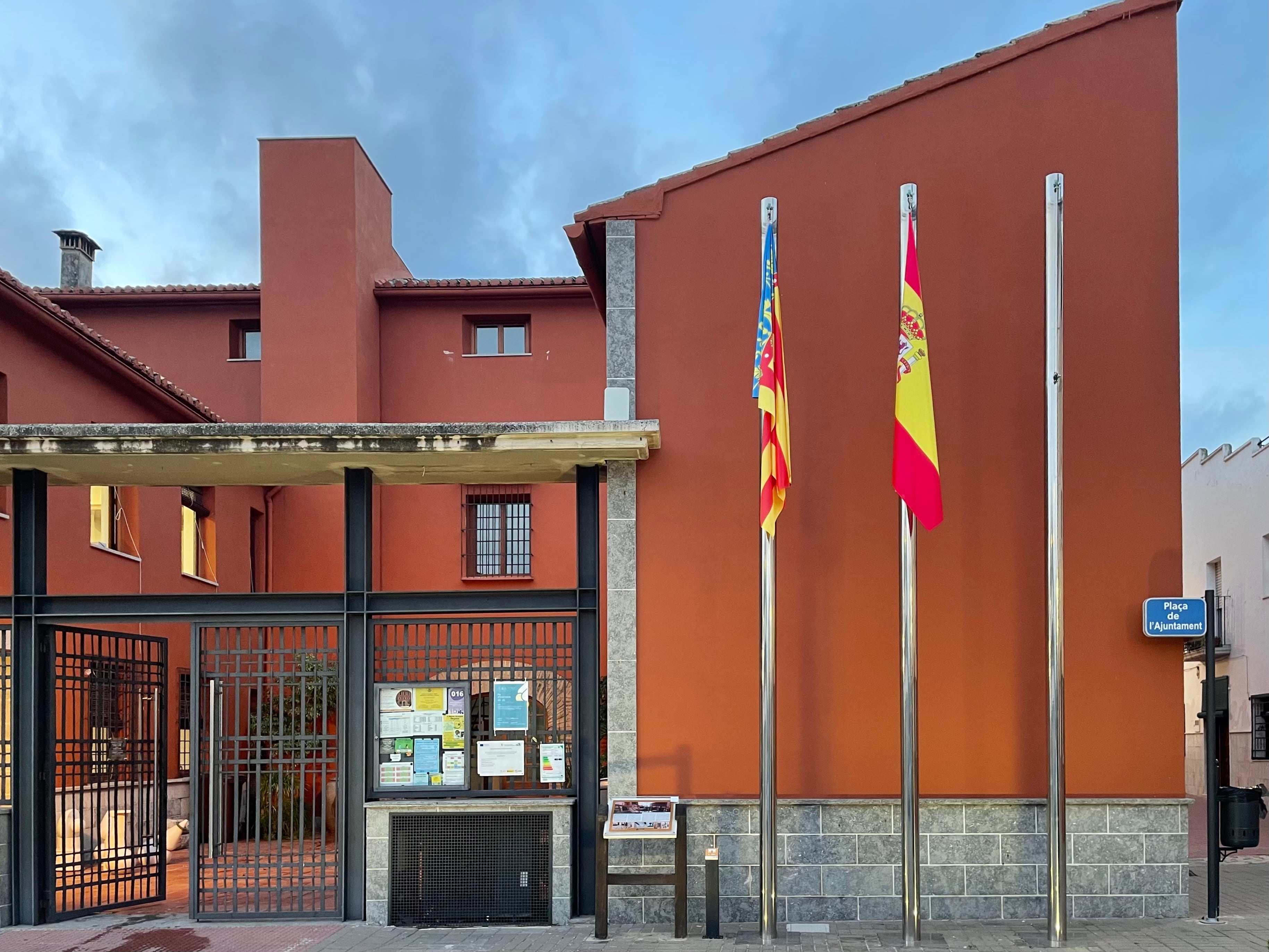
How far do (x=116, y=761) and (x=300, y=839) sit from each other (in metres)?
3.09

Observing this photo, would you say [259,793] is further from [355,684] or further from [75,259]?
[75,259]

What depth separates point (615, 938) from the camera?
959 centimetres

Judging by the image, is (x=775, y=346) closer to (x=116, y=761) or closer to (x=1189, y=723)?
(x=116, y=761)

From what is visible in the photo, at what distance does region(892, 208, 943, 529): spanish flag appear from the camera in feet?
30.6

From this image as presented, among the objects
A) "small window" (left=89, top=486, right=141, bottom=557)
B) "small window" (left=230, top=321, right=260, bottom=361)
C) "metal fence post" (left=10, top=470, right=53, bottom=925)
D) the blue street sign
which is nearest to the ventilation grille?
"metal fence post" (left=10, top=470, right=53, bottom=925)

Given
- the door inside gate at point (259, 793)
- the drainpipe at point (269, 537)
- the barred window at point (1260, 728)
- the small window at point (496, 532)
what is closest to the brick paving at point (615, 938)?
the door inside gate at point (259, 793)

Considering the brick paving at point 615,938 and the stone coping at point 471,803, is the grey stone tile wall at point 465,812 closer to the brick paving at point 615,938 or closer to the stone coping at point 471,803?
the stone coping at point 471,803

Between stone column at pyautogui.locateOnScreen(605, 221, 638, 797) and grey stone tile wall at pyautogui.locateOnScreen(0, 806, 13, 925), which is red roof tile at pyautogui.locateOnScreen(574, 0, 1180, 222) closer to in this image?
stone column at pyautogui.locateOnScreen(605, 221, 638, 797)

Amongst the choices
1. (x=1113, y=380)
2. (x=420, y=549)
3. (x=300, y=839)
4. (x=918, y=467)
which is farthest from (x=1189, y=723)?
(x=300, y=839)

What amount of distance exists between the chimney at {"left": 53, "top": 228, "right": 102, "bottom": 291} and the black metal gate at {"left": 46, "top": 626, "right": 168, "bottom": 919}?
1408 centimetres

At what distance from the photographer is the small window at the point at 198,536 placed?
19328mm

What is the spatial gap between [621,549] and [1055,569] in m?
3.69

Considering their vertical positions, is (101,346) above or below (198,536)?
above

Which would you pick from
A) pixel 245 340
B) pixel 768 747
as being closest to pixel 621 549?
pixel 768 747
